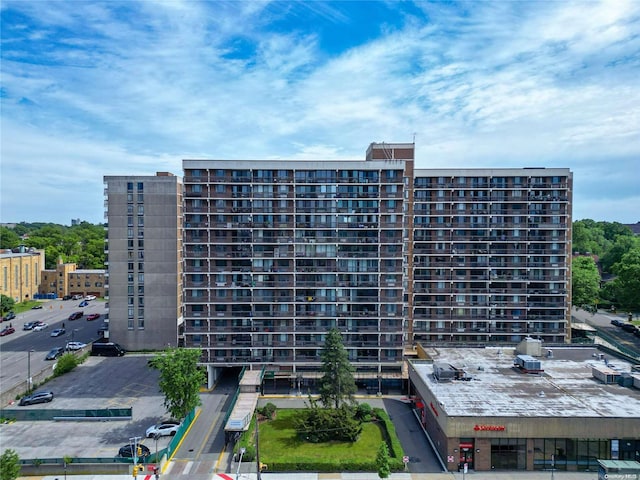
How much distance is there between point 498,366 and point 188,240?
148 ft

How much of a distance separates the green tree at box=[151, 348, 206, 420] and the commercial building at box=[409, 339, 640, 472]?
2629cm

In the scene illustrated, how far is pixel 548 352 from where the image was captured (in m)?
62.3

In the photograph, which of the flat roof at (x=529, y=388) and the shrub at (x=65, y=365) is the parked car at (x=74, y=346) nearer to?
the shrub at (x=65, y=365)

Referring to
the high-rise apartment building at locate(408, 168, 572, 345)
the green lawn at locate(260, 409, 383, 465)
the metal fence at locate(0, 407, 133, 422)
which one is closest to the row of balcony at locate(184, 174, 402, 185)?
the high-rise apartment building at locate(408, 168, 572, 345)

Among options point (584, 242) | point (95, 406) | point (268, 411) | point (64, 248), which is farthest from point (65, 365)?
point (584, 242)

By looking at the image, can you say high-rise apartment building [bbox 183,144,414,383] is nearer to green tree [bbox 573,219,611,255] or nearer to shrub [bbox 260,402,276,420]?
shrub [bbox 260,402,276,420]

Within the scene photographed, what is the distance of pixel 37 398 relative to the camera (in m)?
55.8

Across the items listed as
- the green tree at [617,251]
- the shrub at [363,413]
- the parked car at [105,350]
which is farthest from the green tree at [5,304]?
the green tree at [617,251]

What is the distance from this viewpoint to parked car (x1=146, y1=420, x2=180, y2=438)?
47.1 meters

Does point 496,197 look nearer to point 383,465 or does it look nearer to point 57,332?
point 383,465

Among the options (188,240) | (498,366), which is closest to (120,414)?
(188,240)

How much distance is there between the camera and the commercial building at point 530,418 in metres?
41.2

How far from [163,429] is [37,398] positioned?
817 inches

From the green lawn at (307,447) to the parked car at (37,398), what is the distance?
28872mm
